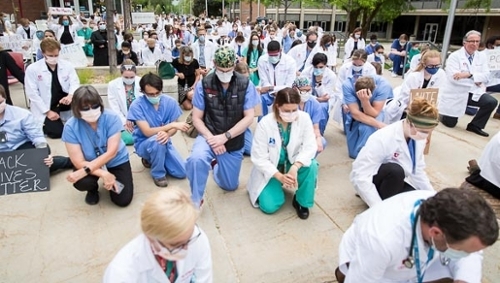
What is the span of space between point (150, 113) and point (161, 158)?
525 mm

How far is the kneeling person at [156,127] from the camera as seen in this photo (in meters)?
3.83

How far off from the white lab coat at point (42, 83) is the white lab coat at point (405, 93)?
457 centimetres

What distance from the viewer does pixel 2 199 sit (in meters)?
3.58

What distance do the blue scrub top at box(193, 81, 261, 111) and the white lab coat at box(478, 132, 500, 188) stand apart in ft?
7.71

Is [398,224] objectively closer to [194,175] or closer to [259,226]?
[259,226]

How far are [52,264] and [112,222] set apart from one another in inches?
25.0

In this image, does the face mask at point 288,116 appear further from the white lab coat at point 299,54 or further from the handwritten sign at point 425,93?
the white lab coat at point 299,54

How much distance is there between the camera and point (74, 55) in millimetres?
7434

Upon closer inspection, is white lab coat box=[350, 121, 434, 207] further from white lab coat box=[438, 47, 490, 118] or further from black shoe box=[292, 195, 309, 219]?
white lab coat box=[438, 47, 490, 118]

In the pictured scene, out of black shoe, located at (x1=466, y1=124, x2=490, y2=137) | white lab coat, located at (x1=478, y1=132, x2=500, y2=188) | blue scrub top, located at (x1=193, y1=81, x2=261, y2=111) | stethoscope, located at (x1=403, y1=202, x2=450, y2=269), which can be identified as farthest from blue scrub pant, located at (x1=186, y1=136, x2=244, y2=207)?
black shoe, located at (x1=466, y1=124, x2=490, y2=137)

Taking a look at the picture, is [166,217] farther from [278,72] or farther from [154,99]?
[278,72]

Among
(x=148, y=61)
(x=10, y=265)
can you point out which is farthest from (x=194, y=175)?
(x=148, y=61)

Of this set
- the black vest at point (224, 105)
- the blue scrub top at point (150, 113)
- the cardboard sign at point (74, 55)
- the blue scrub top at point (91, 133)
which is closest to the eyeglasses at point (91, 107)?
the blue scrub top at point (91, 133)

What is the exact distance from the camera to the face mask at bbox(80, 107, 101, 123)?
3.19 metres
